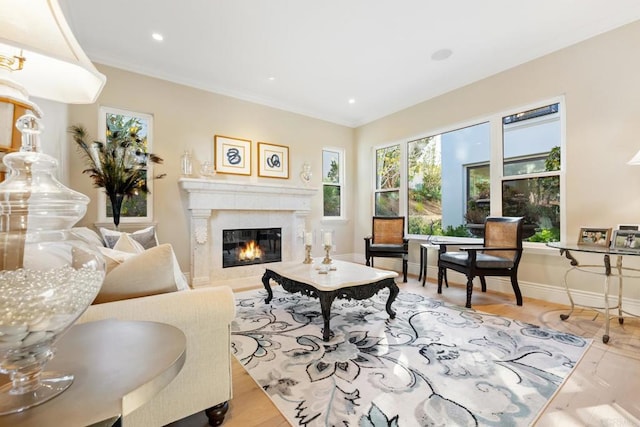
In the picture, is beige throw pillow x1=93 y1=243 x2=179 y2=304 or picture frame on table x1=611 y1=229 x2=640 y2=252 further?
picture frame on table x1=611 y1=229 x2=640 y2=252

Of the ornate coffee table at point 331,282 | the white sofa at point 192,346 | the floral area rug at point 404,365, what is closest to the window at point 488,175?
the floral area rug at point 404,365

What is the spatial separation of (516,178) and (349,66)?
2.62 m

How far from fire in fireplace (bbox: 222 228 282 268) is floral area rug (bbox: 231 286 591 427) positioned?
5.07 feet

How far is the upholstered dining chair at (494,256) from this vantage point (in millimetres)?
3107

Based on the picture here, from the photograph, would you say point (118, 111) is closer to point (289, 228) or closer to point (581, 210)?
point (289, 228)

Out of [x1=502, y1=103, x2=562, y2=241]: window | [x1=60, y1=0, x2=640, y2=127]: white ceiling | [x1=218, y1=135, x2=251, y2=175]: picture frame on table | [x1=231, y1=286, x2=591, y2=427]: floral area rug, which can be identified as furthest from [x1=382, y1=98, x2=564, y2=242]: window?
[x1=218, y1=135, x2=251, y2=175]: picture frame on table

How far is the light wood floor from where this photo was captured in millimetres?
1396

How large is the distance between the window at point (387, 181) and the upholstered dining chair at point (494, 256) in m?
1.76

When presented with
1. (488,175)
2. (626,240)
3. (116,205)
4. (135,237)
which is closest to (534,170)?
(488,175)

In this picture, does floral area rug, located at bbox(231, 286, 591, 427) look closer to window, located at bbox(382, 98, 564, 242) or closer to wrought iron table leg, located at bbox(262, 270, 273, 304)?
wrought iron table leg, located at bbox(262, 270, 273, 304)

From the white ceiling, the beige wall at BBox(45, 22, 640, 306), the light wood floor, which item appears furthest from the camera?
the beige wall at BBox(45, 22, 640, 306)

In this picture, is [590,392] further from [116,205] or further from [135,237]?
[116,205]

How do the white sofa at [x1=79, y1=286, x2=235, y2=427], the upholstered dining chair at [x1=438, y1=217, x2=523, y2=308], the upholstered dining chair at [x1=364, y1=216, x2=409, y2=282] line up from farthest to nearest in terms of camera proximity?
the upholstered dining chair at [x1=364, y1=216, x2=409, y2=282] < the upholstered dining chair at [x1=438, y1=217, x2=523, y2=308] < the white sofa at [x1=79, y1=286, x2=235, y2=427]

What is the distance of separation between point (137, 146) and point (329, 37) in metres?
2.80
